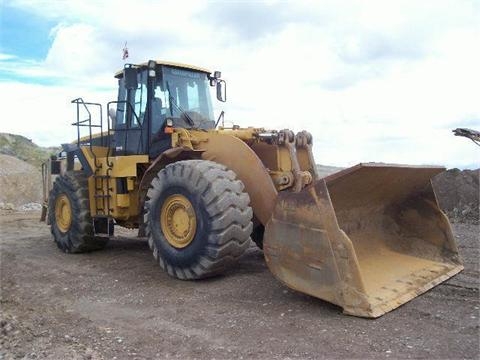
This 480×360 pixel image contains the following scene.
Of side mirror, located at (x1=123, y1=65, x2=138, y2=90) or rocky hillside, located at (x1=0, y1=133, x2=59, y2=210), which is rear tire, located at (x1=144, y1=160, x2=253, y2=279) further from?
rocky hillside, located at (x1=0, y1=133, x2=59, y2=210)

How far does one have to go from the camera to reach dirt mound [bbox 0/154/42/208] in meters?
20.5

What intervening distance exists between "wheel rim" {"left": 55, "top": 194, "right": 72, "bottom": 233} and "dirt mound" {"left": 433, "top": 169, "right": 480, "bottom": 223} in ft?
23.9

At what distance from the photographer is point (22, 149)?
35750 millimetres

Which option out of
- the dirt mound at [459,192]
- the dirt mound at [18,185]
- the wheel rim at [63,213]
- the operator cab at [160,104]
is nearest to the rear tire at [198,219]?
the operator cab at [160,104]

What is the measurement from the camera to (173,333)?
4504mm

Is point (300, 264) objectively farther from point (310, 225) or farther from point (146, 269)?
point (146, 269)

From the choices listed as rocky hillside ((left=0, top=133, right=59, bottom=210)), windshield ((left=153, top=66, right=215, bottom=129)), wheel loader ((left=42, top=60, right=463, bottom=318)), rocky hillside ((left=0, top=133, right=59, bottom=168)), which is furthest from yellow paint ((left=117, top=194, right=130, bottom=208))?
rocky hillside ((left=0, top=133, right=59, bottom=168))

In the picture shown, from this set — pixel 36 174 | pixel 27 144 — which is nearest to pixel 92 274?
pixel 36 174

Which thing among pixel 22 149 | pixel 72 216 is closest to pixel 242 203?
pixel 72 216

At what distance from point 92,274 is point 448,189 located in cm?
788

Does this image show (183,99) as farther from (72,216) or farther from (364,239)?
(364,239)

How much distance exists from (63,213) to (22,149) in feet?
96.7

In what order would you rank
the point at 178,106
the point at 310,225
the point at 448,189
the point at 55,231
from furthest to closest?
the point at 448,189, the point at 55,231, the point at 178,106, the point at 310,225

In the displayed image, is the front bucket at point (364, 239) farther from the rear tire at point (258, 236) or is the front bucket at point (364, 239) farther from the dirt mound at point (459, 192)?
the dirt mound at point (459, 192)
